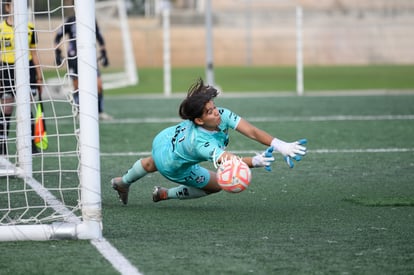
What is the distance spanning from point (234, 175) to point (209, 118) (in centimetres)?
59

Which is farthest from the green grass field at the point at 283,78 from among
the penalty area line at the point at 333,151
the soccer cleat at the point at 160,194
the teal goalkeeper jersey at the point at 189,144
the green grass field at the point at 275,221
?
the teal goalkeeper jersey at the point at 189,144

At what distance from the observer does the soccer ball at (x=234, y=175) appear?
650 cm

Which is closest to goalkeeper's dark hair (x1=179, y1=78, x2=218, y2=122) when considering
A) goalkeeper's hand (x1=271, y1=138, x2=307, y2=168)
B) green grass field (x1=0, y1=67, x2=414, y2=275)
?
goalkeeper's hand (x1=271, y1=138, x2=307, y2=168)

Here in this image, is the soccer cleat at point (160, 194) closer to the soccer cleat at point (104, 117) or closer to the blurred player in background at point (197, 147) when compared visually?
the blurred player in background at point (197, 147)

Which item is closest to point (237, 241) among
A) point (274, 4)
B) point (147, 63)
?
point (147, 63)

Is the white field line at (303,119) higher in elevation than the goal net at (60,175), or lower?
lower

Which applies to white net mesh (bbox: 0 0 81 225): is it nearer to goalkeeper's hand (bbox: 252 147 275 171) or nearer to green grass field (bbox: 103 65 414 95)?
goalkeeper's hand (bbox: 252 147 275 171)

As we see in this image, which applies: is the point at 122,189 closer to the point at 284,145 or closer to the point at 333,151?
the point at 284,145

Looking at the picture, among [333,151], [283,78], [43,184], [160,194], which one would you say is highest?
[160,194]

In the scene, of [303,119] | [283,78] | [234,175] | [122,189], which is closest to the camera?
[234,175]

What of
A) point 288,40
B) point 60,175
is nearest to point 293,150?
point 60,175

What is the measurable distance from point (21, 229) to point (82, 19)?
4.76ft

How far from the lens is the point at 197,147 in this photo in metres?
6.88

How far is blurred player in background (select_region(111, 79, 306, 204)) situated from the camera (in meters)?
6.73
